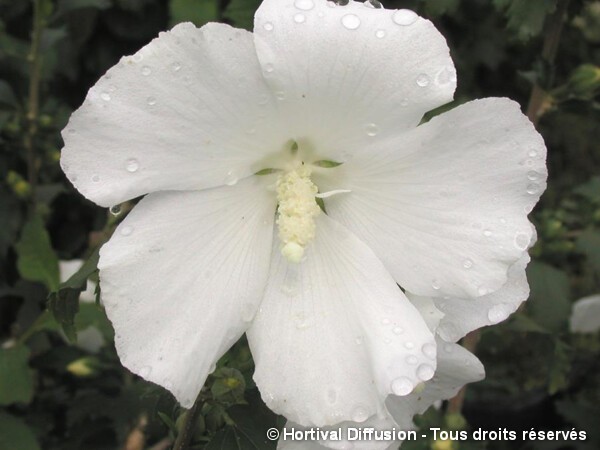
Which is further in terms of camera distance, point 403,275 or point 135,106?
point 403,275

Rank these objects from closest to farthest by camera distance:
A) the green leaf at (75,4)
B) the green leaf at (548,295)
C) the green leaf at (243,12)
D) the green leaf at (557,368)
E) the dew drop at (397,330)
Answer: the dew drop at (397,330)
the green leaf at (243,12)
the green leaf at (557,368)
the green leaf at (75,4)
the green leaf at (548,295)

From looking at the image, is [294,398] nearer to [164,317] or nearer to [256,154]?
[164,317]

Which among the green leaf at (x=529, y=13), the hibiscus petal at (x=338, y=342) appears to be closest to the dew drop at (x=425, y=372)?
the hibiscus petal at (x=338, y=342)

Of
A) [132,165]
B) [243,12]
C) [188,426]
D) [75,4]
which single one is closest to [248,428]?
[188,426]

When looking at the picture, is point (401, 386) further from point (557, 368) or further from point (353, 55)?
point (557, 368)

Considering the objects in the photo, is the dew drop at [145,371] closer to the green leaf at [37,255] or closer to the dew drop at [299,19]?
the dew drop at [299,19]

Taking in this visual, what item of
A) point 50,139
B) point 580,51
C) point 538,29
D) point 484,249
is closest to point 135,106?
point 484,249
